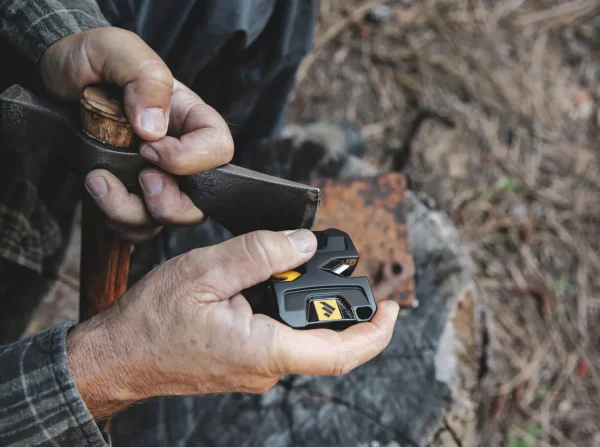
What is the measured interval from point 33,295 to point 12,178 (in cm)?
39

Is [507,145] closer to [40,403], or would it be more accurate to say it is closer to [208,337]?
[208,337]

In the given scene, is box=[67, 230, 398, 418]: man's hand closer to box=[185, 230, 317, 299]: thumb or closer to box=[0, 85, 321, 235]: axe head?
box=[185, 230, 317, 299]: thumb

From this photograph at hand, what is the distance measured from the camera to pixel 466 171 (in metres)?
2.71

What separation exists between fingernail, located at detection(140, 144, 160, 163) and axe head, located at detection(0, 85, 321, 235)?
1.0 inches

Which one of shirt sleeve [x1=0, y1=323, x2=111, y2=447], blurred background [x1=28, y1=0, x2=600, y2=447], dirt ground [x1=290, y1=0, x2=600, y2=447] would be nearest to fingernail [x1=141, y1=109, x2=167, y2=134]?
shirt sleeve [x1=0, y1=323, x2=111, y2=447]

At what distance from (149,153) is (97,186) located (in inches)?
5.0

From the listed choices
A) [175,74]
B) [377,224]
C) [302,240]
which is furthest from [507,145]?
[302,240]

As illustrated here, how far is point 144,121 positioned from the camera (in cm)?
92

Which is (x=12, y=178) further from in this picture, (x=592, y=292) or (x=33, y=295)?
(x=592, y=292)

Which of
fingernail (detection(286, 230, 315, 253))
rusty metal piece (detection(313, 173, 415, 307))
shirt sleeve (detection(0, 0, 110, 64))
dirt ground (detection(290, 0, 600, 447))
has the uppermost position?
shirt sleeve (detection(0, 0, 110, 64))

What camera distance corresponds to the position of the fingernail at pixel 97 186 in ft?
3.24

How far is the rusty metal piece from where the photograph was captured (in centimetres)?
145

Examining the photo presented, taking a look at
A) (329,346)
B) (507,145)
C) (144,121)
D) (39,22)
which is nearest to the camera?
(329,346)

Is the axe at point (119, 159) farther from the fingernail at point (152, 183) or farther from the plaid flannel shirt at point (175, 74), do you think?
the plaid flannel shirt at point (175, 74)
